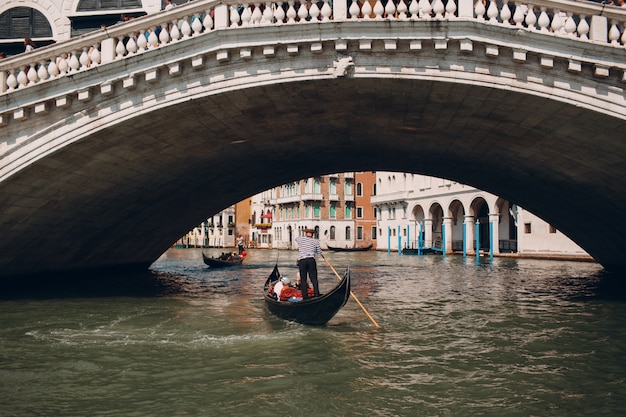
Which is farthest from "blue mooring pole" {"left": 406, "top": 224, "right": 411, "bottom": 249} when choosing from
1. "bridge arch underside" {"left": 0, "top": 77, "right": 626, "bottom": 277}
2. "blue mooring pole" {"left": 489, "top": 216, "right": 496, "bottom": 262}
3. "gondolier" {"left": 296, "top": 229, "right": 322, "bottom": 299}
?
"gondolier" {"left": 296, "top": 229, "right": 322, "bottom": 299}

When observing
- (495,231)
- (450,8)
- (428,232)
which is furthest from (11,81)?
(428,232)

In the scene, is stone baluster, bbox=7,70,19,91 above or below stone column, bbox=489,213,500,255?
above

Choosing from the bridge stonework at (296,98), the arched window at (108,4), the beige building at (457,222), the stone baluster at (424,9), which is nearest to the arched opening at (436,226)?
the beige building at (457,222)

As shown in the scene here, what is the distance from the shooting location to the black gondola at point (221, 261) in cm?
2920

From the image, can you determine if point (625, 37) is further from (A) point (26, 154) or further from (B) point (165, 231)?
(B) point (165, 231)

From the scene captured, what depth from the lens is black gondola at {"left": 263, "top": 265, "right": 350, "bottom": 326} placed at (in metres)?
10.3

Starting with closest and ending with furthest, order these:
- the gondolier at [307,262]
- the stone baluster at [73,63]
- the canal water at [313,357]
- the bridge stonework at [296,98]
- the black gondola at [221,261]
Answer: the canal water at [313,357], the bridge stonework at [296,98], the stone baluster at [73,63], the gondolier at [307,262], the black gondola at [221,261]

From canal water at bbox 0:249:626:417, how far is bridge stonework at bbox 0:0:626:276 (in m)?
2.99

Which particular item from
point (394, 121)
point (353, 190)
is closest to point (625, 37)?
point (394, 121)

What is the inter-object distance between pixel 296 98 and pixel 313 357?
4.86 meters

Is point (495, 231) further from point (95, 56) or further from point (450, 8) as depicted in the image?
point (95, 56)

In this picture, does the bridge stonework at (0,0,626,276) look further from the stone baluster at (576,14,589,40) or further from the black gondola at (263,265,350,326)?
the black gondola at (263,265,350,326)

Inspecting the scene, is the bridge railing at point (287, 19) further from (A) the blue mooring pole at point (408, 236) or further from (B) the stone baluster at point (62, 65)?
(A) the blue mooring pole at point (408, 236)

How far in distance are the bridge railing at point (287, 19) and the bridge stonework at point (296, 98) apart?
35 millimetres
